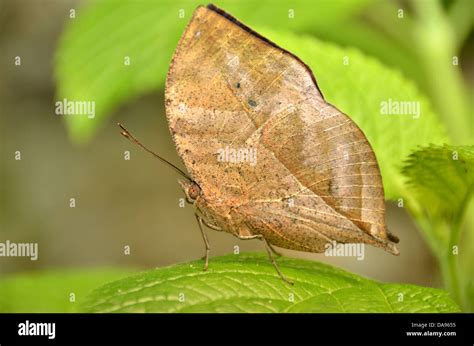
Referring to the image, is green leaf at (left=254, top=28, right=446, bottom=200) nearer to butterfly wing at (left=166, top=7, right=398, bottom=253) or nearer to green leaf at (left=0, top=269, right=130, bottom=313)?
butterfly wing at (left=166, top=7, right=398, bottom=253)

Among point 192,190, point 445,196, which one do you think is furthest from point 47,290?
point 445,196

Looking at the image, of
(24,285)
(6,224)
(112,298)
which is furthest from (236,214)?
(6,224)

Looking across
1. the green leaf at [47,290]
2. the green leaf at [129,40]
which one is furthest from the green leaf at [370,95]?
the green leaf at [47,290]

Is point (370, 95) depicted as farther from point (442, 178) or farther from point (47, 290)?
point (47, 290)

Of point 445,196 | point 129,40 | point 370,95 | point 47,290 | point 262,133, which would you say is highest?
point 129,40

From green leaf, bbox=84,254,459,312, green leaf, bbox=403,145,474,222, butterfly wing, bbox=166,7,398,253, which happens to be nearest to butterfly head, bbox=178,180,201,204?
butterfly wing, bbox=166,7,398,253

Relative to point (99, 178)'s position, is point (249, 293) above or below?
below
